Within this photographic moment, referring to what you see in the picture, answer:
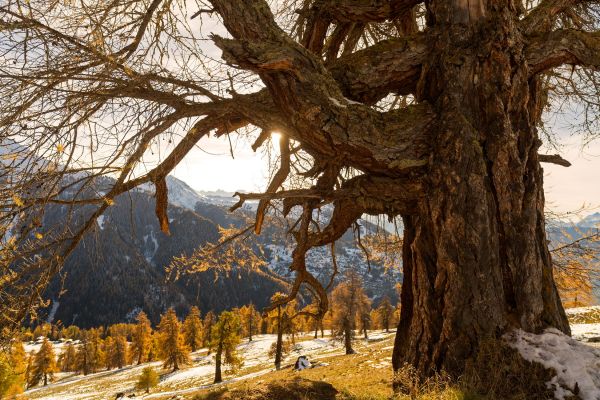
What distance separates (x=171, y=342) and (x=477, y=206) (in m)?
49.9

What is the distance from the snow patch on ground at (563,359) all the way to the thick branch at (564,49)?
2852 mm

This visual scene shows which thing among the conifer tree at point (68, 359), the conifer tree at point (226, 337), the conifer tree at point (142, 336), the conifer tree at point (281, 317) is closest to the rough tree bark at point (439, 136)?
the conifer tree at point (281, 317)

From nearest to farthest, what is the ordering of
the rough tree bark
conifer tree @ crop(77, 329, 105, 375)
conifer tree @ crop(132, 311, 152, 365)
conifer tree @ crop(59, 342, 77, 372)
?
the rough tree bark < conifer tree @ crop(132, 311, 152, 365) < conifer tree @ crop(77, 329, 105, 375) < conifer tree @ crop(59, 342, 77, 372)

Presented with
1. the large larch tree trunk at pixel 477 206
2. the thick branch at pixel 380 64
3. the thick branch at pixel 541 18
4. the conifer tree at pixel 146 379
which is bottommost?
the conifer tree at pixel 146 379

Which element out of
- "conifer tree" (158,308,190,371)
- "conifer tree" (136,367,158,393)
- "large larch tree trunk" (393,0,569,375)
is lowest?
"conifer tree" (136,367,158,393)

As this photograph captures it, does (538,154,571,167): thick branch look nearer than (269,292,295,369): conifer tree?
Yes

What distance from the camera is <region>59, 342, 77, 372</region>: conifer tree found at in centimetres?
7212

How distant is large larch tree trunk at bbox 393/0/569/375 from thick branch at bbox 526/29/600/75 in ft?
0.77

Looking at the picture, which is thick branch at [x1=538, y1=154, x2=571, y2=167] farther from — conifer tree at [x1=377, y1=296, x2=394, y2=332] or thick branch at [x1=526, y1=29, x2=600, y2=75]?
conifer tree at [x1=377, y1=296, x2=394, y2=332]

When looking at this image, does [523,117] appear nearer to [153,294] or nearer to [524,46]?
[524,46]

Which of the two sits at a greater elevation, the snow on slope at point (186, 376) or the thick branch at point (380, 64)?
the thick branch at point (380, 64)

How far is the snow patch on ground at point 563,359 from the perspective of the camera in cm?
297

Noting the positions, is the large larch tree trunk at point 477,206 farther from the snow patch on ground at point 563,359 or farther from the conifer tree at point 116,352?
the conifer tree at point 116,352

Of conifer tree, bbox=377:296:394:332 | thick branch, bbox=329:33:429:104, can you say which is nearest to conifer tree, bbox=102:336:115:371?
conifer tree, bbox=377:296:394:332
